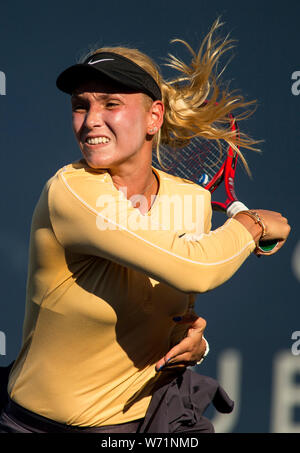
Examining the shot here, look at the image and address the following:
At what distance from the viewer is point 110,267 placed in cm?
188

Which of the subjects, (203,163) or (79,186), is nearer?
(79,186)

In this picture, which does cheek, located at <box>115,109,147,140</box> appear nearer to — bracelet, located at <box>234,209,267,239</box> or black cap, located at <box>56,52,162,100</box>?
black cap, located at <box>56,52,162,100</box>

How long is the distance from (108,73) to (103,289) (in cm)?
56

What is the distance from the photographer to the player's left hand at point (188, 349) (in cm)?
192

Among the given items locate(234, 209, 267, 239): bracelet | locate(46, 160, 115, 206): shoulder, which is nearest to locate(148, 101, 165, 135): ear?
locate(46, 160, 115, 206): shoulder

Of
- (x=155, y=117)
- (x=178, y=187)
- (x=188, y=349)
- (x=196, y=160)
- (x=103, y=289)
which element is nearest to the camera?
(x=103, y=289)

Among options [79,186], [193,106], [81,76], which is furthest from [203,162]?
[79,186]

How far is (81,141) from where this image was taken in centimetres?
193

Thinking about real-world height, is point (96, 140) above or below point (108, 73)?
below

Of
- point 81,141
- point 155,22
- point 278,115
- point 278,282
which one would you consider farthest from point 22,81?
point 81,141

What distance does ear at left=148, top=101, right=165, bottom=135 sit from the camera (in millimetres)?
2064

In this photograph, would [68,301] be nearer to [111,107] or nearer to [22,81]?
[111,107]

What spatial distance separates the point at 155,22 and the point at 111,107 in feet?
6.50

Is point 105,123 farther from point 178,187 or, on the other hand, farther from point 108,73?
point 178,187
